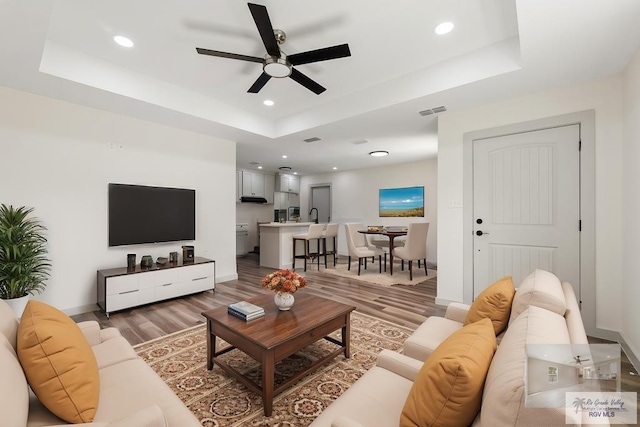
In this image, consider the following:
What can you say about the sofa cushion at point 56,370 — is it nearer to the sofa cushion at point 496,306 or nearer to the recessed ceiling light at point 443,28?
the sofa cushion at point 496,306

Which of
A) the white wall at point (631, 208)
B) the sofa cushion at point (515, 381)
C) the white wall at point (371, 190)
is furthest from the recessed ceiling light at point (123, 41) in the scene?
the white wall at point (371, 190)

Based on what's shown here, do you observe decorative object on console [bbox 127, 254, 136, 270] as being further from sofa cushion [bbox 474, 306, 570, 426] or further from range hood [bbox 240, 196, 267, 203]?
range hood [bbox 240, 196, 267, 203]

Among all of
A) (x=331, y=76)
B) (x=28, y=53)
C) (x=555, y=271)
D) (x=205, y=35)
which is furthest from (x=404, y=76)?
(x=28, y=53)

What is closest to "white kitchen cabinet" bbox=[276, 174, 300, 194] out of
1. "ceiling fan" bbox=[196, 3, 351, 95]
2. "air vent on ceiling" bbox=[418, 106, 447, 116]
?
"air vent on ceiling" bbox=[418, 106, 447, 116]

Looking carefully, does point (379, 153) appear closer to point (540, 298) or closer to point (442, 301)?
point (442, 301)

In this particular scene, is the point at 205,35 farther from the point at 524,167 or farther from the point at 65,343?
the point at 524,167

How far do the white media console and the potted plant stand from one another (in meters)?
0.61

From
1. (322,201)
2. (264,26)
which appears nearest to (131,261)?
(264,26)

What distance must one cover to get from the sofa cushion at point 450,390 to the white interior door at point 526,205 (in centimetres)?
286

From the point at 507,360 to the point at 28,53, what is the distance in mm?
3928

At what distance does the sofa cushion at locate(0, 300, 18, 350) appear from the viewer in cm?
120

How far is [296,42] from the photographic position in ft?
8.87

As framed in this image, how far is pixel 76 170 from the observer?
3.46m

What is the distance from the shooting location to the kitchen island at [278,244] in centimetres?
623
